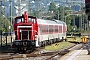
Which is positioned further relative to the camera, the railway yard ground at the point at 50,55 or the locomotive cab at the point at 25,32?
the locomotive cab at the point at 25,32

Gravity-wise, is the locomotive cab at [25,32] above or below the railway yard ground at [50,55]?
above

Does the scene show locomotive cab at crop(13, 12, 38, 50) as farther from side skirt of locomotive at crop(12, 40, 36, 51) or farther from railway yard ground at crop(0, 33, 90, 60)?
railway yard ground at crop(0, 33, 90, 60)

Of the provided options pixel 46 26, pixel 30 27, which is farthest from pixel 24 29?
pixel 46 26

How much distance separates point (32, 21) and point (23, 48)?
7.98ft

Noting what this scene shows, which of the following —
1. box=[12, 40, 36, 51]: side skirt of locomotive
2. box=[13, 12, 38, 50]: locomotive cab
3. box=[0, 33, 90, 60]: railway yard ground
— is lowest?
box=[0, 33, 90, 60]: railway yard ground

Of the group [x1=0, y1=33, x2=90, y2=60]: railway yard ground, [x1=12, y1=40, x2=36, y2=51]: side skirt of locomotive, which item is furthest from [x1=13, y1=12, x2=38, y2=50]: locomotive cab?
[x1=0, y1=33, x2=90, y2=60]: railway yard ground

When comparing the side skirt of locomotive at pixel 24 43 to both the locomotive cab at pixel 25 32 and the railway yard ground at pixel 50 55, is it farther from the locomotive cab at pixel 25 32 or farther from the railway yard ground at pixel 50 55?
the railway yard ground at pixel 50 55

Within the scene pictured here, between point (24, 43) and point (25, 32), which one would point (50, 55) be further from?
point (25, 32)

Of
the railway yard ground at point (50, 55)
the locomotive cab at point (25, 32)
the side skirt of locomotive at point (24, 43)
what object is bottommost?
the railway yard ground at point (50, 55)

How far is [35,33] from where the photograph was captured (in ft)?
95.1

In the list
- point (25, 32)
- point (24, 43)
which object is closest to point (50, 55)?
point (24, 43)

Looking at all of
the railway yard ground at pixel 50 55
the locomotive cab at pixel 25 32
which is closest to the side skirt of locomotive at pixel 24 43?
the locomotive cab at pixel 25 32

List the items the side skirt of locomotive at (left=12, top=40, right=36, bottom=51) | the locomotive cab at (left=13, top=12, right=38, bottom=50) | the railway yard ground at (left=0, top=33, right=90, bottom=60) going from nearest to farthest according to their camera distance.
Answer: the railway yard ground at (left=0, top=33, right=90, bottom=60), the side skirt of locomotive at (left=12, top=40, right=36, bottom=51), the locomotive cab at (left=13, top=12, right=38, bottom=50)

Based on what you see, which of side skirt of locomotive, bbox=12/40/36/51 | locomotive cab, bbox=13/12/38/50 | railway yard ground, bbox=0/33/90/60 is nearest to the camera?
railway yard ground, bbox=0/33/90/60
